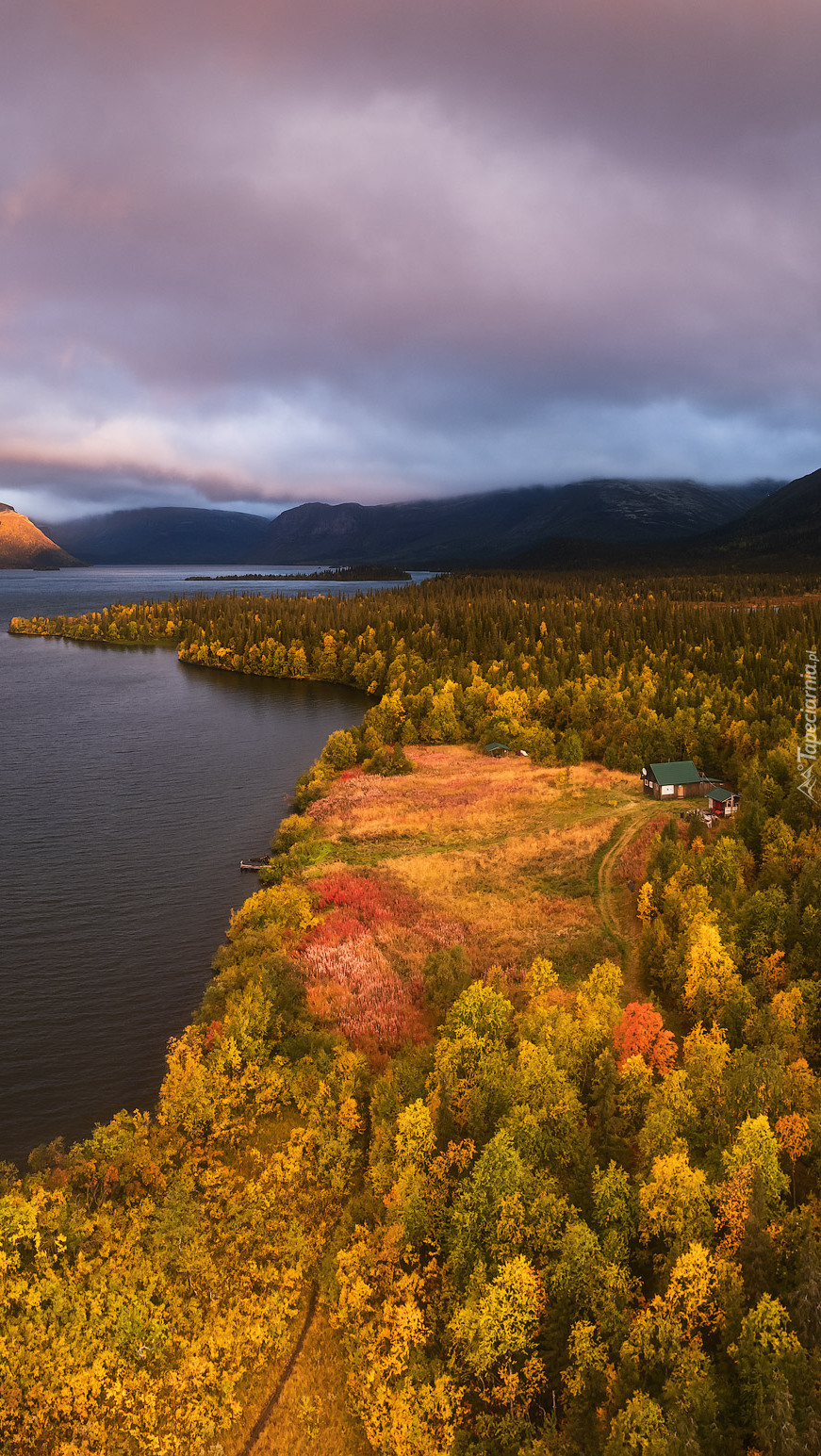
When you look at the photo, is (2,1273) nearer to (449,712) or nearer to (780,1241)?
(780,1241)

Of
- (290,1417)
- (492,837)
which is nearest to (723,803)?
(492,837)

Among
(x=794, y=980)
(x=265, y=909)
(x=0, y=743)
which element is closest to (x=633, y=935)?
(x=794, y=980)

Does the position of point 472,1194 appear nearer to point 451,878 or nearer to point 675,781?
point 451,878

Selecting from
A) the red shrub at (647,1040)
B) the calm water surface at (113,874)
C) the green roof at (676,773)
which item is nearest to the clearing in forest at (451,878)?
the green roof at (676,773)

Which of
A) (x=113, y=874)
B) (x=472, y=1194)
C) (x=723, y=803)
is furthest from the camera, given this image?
(x=723, y=803)

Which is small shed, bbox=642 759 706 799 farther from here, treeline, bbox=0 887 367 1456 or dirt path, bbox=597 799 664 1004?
treeline, bbox=0 887 367 1456

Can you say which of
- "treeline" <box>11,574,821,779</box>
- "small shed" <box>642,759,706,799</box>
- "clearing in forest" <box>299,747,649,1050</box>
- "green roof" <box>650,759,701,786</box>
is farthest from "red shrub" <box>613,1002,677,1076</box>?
"treeline" <box>11,574,821,779</box>

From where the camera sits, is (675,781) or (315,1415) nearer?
(315,1415)

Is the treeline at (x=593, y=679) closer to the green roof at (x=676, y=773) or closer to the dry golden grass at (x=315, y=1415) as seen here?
the green roof at (x=676, y=773)
